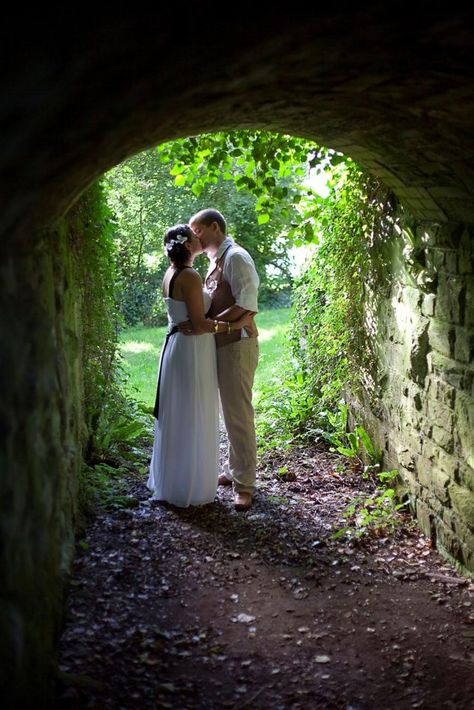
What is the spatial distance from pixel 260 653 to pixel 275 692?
30 centimetres

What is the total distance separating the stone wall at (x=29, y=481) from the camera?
2119 millimetres

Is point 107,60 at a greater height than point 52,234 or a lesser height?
greater

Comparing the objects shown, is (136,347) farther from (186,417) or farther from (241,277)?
(241,277)

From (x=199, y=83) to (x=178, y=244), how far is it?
2715 millimetres

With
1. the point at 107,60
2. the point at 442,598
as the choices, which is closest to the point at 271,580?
the point at 442,598

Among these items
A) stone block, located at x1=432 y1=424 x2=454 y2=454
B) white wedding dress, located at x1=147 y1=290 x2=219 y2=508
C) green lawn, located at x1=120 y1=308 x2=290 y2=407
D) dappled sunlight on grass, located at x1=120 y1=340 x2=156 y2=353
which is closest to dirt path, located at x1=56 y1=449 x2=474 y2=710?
white wedding dress, located at x1=147 y1=290 x2=219 y2=508

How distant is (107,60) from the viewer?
192cm

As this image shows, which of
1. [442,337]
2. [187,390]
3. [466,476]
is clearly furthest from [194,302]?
[466,476]

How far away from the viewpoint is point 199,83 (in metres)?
2.36

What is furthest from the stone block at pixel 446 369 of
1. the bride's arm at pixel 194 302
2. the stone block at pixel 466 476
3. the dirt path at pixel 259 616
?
the bride's arm at pixel 194 302

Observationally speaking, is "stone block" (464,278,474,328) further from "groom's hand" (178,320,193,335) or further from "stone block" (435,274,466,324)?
"groom's hand" (178,320,193,335)

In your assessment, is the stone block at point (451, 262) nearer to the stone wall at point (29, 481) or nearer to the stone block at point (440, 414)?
the stone block at point (440, 414)

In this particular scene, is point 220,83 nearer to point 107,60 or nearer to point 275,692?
point 107,60

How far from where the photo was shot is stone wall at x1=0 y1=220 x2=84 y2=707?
2.12 m
